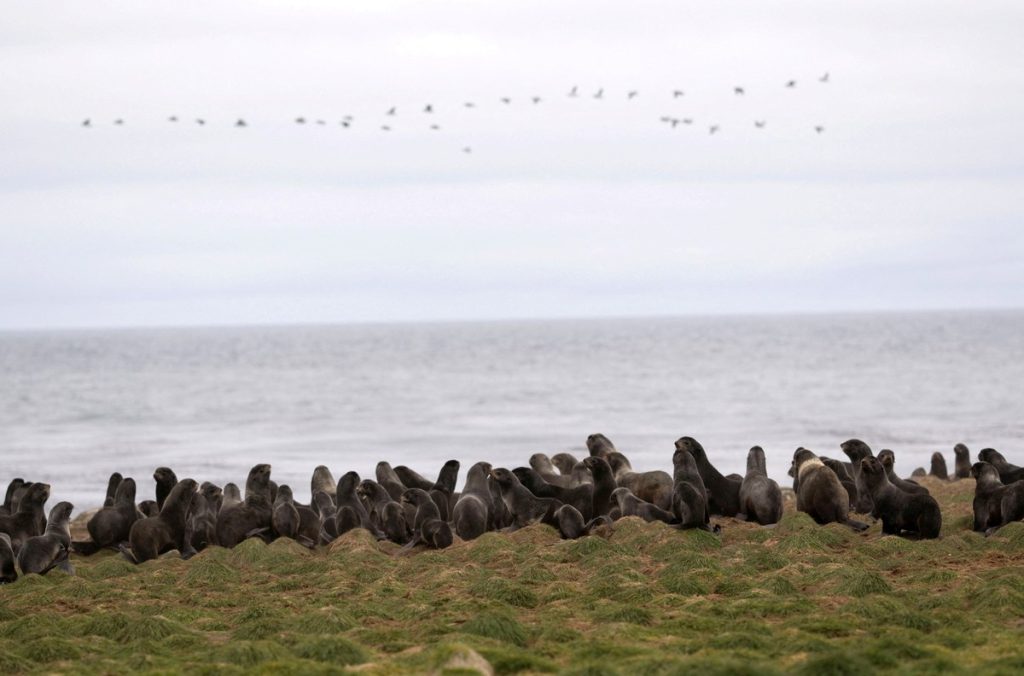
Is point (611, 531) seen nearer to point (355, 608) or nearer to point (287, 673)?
point (355, 608)

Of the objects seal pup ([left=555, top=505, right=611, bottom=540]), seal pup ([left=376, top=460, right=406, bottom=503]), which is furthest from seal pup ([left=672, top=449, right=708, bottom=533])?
seal pup ([left=376, top=460, right=406, bottom=503])

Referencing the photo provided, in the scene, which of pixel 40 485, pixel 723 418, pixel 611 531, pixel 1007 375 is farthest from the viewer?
pixel 1007 375

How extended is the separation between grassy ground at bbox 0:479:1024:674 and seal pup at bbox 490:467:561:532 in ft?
4.08

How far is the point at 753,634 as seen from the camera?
37.3 feet

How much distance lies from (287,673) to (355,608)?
300 cm

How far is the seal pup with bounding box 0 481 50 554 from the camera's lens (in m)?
18.5

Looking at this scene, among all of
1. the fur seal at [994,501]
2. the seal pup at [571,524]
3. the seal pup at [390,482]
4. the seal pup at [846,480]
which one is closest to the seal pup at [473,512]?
the seal pup at [571,524]

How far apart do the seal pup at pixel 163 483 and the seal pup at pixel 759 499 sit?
8.58 metres

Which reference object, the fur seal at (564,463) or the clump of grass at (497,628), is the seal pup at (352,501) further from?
the clump of grass at (497,628)

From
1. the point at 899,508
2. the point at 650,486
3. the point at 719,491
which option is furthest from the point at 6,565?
the point at 899,508

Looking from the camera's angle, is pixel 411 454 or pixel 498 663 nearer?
pixel 498 663

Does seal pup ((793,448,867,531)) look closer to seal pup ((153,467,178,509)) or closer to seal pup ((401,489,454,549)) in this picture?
seal pup ((401,489,454,549))

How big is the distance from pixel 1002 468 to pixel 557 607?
9456mm

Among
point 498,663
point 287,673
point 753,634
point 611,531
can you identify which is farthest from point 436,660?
Result: point 611,531
